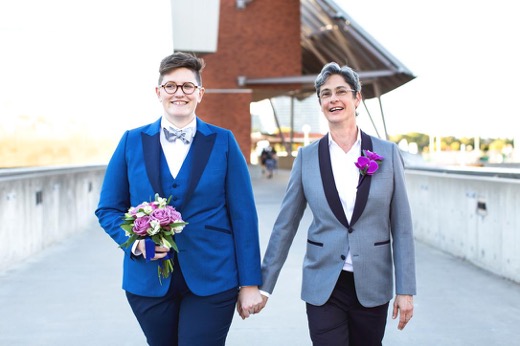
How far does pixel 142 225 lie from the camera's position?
8.70 ft

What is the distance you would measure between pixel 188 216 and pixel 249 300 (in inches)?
19.7

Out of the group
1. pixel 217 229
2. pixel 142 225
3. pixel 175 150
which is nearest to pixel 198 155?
pixel 175 150

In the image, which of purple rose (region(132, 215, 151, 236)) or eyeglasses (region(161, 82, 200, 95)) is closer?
purple rose (region(132, 215, 151, 236))

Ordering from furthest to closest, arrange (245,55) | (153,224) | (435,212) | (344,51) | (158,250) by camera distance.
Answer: (344,51) → (245,55) → (435,212) → (158,250) → (153,224)

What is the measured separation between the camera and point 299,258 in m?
9.01

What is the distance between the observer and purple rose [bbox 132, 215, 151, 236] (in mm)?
2645

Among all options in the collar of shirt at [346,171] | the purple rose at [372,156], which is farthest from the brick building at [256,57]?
the purple rose at [372,156]

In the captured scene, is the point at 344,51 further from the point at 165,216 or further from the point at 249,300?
the point at 165,216

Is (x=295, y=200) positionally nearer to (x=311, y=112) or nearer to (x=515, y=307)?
(x=515, y=307)

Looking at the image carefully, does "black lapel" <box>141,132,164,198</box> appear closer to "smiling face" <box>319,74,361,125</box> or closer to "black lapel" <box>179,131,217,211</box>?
"black lapel" <box>179,131,217,211</box>

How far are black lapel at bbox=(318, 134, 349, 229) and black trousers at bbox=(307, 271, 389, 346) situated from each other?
0.94 ft

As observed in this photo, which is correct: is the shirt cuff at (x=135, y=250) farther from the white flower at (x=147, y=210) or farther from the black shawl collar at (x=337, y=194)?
the black shawl collar at (x=337, y=194)

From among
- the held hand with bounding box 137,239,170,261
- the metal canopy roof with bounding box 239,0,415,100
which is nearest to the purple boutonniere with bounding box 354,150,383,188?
the held hand with bounding box 137,239,170,261

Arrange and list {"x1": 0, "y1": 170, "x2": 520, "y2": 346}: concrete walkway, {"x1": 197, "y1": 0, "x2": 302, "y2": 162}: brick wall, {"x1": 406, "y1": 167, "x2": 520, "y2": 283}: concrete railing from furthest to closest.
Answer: {"x1": 197, "y1": 0, "x2": 302, "y2": 162}: brick wall, {"x1": 406, "y1": 167, "x2": 520, "y2": 283}: concrete railing, {"x1": 0, "y1": 170, "x2": 520, "y2": 346}: concrete walkway
